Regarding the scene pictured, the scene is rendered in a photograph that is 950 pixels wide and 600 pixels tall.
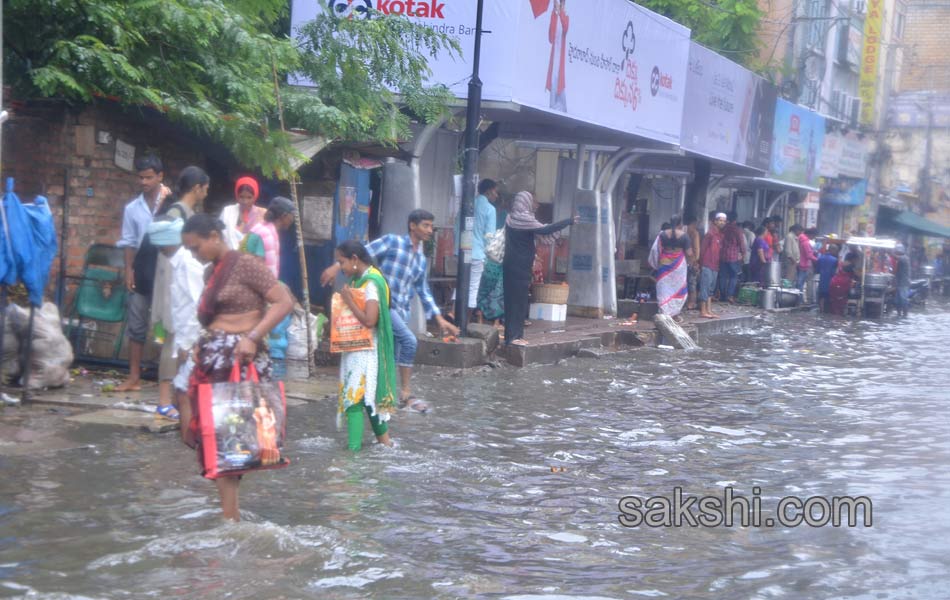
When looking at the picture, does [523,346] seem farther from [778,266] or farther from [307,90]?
[778,266]

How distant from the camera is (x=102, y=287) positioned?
9406 millimetres

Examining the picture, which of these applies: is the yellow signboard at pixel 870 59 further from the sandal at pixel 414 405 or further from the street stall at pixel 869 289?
the sandal at pixel 414 405

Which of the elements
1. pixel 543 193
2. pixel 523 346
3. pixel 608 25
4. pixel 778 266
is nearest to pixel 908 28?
pixel 778 266

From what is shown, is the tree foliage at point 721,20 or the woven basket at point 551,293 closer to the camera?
the woven basket at point 551,293

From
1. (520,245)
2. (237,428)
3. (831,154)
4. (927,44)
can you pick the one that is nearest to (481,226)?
(520,245)

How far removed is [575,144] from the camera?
16.9m

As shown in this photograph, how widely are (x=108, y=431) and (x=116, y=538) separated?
95.0 inches

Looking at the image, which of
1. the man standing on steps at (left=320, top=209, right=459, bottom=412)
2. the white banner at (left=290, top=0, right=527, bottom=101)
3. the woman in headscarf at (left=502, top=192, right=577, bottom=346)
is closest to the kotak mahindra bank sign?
the white banner at (left=290, top=0, right=527, bottom=101)

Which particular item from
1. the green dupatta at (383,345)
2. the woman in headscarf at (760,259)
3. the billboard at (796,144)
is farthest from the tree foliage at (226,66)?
the billboard at (796,144)

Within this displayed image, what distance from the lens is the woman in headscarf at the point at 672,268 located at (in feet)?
54.2

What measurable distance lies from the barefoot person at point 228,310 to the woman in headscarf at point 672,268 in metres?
11.6

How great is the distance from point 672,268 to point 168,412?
33.0 feet

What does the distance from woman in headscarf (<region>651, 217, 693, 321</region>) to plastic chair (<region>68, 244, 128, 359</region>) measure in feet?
30.2

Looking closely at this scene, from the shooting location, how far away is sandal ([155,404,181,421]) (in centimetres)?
803
